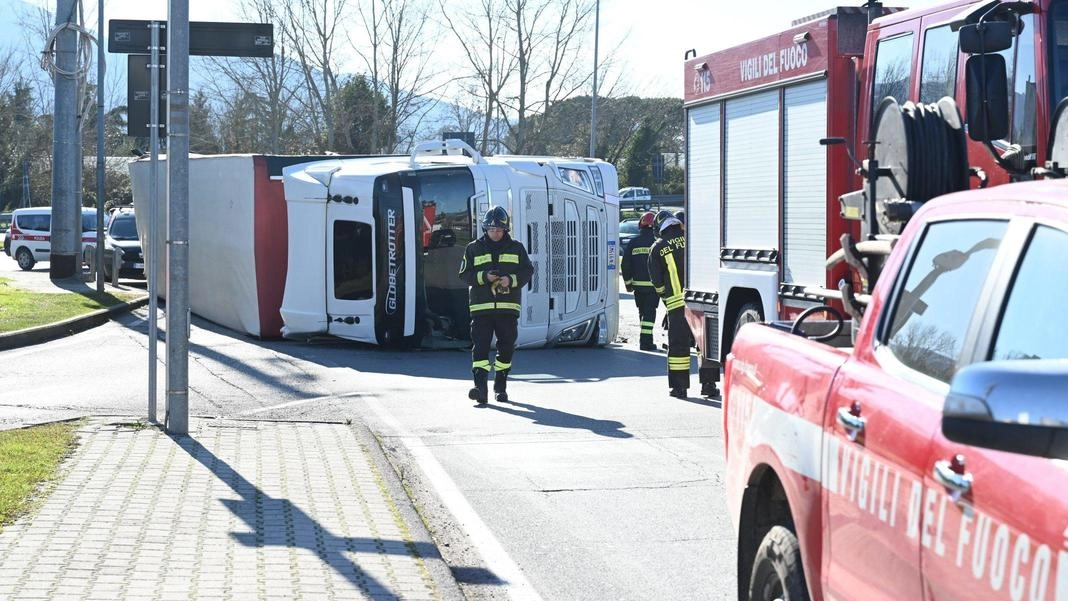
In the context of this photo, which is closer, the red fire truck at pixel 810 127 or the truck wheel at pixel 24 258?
the red fire truck at pixel 810 127

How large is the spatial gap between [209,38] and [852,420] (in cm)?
793

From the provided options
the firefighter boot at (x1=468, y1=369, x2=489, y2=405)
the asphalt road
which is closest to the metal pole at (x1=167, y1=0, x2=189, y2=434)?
the asphalt road

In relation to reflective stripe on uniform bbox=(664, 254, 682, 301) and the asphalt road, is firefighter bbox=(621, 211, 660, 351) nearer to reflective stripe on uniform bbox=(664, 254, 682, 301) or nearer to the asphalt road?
the asphalt road

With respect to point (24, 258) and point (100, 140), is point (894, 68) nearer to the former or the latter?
point (100, 140)

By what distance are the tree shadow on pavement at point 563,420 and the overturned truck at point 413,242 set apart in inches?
223

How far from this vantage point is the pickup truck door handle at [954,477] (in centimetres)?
292

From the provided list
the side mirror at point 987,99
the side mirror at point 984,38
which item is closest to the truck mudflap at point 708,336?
the side mirror at point 987,99

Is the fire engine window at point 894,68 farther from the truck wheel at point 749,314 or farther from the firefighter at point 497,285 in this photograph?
the firefighter at point 497,285

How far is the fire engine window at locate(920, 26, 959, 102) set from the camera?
904 centimetres

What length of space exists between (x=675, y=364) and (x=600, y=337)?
637 cm

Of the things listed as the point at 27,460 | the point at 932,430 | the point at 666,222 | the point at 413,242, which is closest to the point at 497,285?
the point at 666,222

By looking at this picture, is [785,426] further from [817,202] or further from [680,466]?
[817,202]

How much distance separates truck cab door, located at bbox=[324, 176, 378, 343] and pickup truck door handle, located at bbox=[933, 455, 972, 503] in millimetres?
15875

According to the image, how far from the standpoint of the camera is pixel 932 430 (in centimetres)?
318
